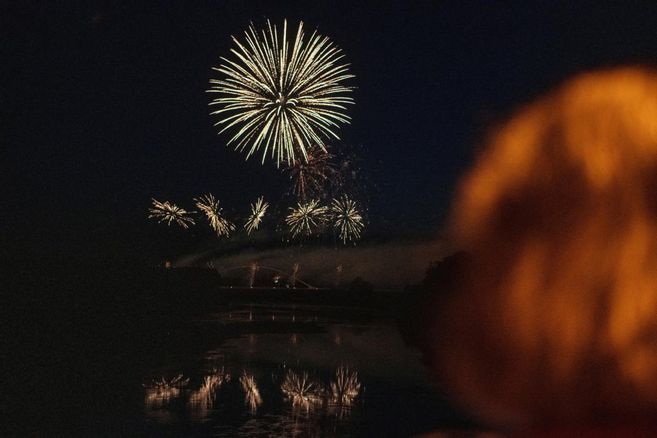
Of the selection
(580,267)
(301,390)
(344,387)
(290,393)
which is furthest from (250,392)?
(580,267)

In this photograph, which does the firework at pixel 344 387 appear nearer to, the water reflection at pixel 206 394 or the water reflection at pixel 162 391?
the water reflection at pixel 206 394

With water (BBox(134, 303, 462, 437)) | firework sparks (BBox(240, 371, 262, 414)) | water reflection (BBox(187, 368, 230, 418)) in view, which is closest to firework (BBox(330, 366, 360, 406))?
water (BBox(134, 303, 462, 437))

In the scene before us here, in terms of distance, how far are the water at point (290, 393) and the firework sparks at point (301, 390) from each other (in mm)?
22

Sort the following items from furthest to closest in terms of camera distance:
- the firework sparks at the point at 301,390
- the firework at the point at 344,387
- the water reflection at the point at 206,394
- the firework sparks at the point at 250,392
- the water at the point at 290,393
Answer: the firework at the point at 344,387 < the firework sparks at the point at 301,390 < the firework sparks at the point at 250,392 < the water reflection at the point at 206,394 < the water at the point at 290,393

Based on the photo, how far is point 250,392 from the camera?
1827 centimetres

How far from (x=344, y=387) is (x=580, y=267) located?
8.90 metres

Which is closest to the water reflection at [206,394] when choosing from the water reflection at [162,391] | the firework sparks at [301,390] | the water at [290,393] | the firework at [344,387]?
the water at [290,393]

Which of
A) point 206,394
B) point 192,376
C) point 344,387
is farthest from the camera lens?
point 192,376

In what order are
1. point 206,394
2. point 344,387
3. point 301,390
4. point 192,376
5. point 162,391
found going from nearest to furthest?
point 206,394
point 162,391
point 301,390
point 344,387
point 192,376

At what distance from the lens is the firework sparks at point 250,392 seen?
1650cm

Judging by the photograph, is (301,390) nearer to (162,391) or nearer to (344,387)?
(344,387)

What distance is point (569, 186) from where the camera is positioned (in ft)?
85.6

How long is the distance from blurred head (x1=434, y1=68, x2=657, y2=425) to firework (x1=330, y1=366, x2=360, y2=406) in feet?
8.90

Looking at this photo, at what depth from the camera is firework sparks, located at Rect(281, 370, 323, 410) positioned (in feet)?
56.1
